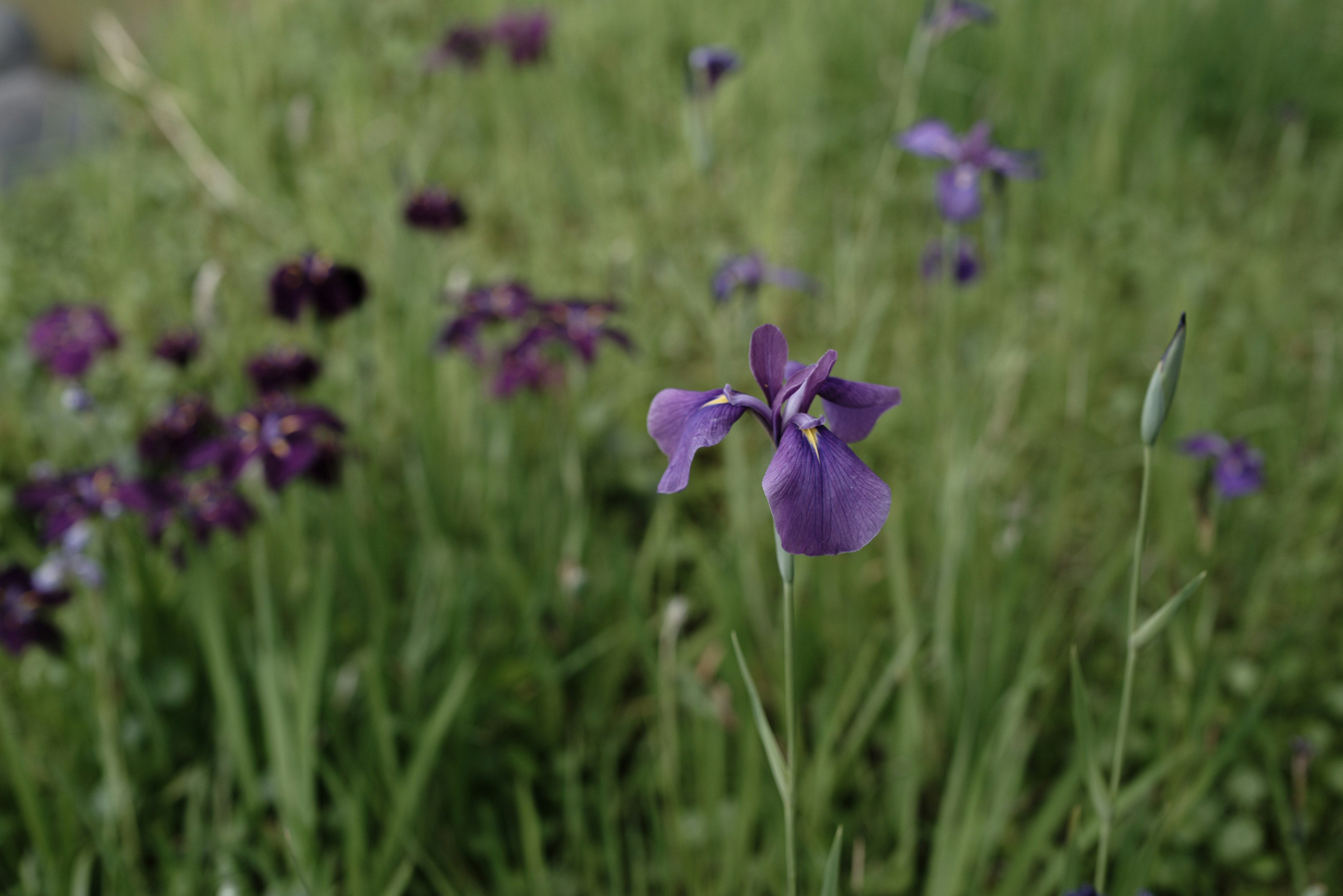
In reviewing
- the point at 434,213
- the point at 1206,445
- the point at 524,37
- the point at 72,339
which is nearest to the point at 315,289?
the point at 434,213

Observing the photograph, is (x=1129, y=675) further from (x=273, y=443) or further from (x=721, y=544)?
(x=273, y=443)

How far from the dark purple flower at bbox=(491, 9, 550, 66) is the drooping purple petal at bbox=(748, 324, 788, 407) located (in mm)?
3567

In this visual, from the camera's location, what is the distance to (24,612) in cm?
165

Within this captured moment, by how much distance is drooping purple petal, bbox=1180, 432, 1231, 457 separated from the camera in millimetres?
1636

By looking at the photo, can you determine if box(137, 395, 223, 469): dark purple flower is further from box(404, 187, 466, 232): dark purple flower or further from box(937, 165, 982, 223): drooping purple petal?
box(937, 165, 982, 223): drooping purple petal

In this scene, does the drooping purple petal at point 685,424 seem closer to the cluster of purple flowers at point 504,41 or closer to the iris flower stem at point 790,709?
the iris flower stem at point 790,709

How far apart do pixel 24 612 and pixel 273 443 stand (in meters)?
0.53

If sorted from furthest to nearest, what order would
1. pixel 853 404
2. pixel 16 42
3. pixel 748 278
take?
pixel 16 42
pixel 748 278
pixel 853 404

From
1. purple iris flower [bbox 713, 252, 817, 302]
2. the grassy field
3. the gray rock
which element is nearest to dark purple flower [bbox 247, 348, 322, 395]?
the grassy field

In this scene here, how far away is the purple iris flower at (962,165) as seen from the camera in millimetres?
1770

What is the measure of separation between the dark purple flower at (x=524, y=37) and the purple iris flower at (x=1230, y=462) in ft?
10.5

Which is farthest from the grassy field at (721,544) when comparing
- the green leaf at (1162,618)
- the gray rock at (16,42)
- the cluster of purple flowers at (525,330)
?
the gray rock at (16,42)

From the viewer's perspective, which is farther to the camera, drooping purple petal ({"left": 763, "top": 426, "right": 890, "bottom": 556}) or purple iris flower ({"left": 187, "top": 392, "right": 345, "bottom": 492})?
purple iris flower ({"left": 187, "top": 392, "right": 345, "bottom": 492})

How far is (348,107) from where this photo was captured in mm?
4133
